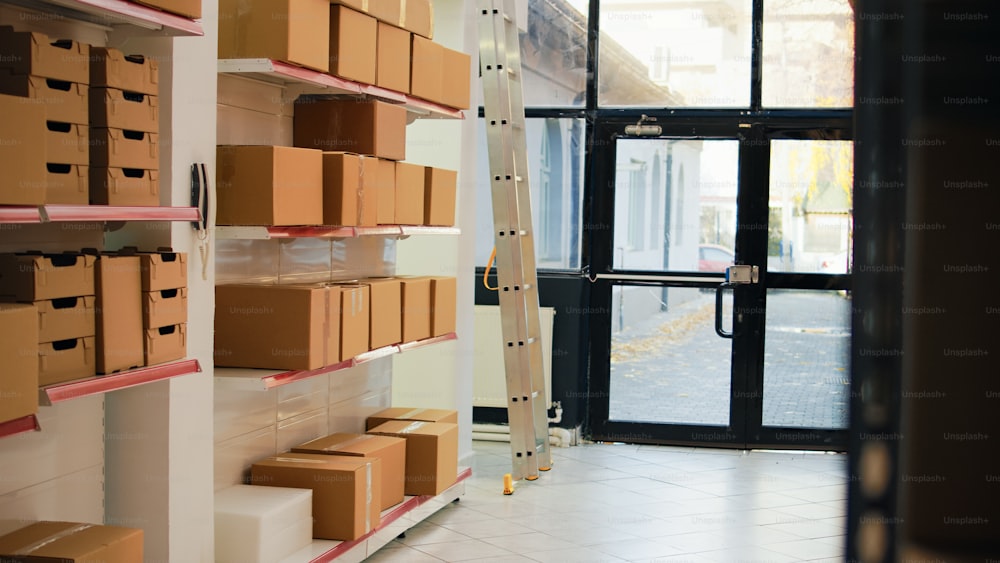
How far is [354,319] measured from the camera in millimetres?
3807

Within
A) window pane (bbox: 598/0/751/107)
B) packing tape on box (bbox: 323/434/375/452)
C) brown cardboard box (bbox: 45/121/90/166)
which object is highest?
window pane (bbox: 598/0/751/107)

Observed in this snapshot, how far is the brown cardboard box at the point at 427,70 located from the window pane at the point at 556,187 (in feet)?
7.02

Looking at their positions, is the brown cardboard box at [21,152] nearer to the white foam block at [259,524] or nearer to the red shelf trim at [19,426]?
the red shelf trim at [19,426]

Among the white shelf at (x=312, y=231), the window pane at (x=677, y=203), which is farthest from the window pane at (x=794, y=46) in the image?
the white shelf at (x=312, y=231)

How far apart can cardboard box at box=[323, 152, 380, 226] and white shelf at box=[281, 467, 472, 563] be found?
3.93 feet

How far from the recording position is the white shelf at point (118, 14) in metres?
2.38

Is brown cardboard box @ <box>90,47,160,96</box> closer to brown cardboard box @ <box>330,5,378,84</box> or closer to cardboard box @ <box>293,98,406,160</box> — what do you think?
brown cardboard box @ <box>330,5,378,84</box>

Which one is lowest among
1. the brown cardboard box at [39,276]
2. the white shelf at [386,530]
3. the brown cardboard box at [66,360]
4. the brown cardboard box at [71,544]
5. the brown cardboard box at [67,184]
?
the white shelf at [386,530]

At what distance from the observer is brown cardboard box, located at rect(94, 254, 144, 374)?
2.49 m

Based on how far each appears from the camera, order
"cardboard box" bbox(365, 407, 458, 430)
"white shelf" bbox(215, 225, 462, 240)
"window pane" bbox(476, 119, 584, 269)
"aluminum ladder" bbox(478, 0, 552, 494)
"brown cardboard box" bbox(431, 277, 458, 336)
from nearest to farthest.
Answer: "white shelf" bbox(215, 225, 462, 240) < "brown cardboard box" bbox(431, 277, 458, 336) < "cardboard box" bbox(365, 407, 458, 430) < "aluminum ladder" bbox(478, 0, 552, 494) < "window pane" bbox(476, 119, 584, 269)

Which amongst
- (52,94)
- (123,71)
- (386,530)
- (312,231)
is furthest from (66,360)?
(386,530)

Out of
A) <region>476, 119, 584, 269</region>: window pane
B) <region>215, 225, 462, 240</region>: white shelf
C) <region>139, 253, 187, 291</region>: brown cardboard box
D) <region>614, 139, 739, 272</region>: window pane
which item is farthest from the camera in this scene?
<region>476, 119, 584, 269</region>: window pane

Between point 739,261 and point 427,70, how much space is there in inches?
115

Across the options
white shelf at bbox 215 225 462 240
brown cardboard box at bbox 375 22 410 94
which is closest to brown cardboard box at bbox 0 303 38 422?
white shelf at bbox 215 225 462 240
